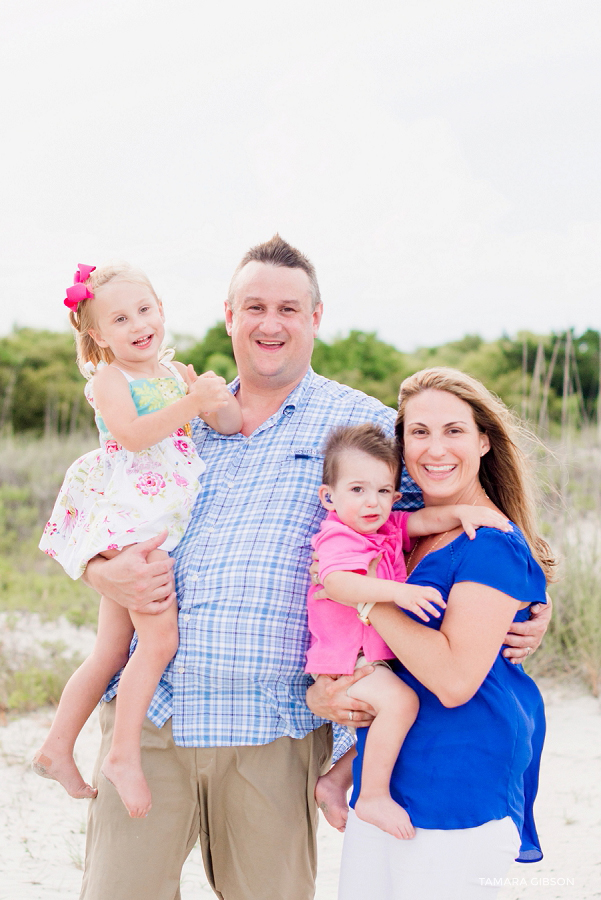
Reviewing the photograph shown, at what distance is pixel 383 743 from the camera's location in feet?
7.43

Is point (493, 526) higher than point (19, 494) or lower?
higher

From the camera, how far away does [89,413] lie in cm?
1730

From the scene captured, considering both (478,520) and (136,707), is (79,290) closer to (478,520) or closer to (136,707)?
(136,707)

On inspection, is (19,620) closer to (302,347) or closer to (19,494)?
(19,494)

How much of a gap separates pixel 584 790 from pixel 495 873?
2.88 m

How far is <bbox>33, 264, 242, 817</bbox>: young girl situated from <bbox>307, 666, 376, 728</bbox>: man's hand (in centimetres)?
55

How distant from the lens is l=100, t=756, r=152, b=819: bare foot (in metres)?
2.58

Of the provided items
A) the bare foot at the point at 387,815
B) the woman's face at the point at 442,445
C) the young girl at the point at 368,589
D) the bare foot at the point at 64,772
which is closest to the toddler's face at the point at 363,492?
the young girl at the point at 368,589

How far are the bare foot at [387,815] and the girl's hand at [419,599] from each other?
1.67 ft

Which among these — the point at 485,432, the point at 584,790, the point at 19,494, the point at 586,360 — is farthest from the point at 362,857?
the point at 586,360

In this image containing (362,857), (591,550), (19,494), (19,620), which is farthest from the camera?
(19,494)

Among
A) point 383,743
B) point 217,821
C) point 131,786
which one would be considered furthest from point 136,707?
point 383,743

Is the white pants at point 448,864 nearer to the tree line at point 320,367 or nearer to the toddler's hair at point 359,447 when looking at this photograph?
the toddler's hair at point 359,447

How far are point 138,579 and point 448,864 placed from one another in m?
1.25
